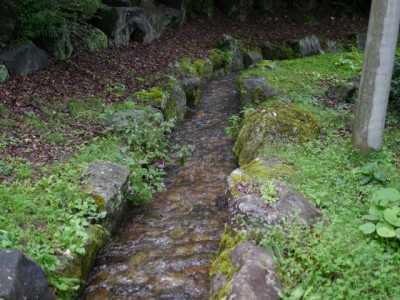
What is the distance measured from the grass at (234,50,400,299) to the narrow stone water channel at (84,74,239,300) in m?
1.06

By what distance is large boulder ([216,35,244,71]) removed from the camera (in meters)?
16.3

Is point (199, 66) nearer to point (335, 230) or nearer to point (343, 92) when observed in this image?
point (343, 92)

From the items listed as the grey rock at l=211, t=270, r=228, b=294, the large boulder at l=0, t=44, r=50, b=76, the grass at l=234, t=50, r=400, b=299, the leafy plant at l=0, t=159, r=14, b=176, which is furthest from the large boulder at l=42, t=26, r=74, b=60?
the grey rock at l=211, t=270, r=228, b=294

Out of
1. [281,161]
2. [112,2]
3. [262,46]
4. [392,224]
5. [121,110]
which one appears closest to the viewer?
[392,224]

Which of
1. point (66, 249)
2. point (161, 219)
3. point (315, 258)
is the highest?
point (315, 258)

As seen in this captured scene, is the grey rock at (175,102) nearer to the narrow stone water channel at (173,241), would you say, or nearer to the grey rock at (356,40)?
the narrow stone water channel at (173,241)

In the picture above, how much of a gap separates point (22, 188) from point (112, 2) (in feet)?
34.9

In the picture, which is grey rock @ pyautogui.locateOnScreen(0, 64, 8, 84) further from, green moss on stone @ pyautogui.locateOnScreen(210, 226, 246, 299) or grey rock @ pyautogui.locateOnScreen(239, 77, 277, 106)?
green moss on stone @ pyautogui.locateOnScreen(210, 226, 246, 299)

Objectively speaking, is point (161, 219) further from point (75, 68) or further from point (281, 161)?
point (75, 68)

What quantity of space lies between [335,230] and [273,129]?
10.2 ft

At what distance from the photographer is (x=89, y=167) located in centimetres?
631

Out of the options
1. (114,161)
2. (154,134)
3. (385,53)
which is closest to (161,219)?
(114,161)

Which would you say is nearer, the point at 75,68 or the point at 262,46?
the point at 75,68

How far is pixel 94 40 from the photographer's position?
12.4 meters
